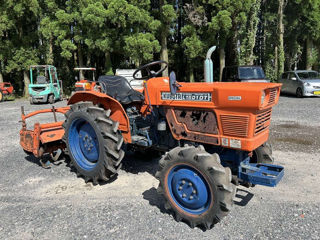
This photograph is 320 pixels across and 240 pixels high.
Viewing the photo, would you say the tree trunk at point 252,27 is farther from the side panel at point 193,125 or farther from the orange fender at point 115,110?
the side panel at point 193,125

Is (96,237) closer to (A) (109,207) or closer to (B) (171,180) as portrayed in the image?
(A) (109,207)

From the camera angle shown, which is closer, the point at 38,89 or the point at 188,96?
the point at 188,96

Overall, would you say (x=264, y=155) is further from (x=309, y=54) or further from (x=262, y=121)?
(x=309, y=54)

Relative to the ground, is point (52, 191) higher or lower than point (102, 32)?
lower

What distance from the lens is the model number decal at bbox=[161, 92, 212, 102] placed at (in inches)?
111

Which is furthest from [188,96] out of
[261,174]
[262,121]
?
[261,174]

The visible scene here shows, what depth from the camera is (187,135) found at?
306cm

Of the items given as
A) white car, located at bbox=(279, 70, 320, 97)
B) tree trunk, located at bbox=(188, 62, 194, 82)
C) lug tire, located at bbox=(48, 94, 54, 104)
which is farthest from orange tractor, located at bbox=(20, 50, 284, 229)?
tree trunk, located at bbox=(188, 62, 194, 82)

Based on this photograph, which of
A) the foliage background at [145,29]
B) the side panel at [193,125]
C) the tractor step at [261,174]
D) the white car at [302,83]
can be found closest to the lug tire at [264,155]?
the tractor step at [261,174]

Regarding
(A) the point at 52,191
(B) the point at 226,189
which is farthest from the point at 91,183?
(B) the point at 226,189

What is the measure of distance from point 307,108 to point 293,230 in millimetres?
8119

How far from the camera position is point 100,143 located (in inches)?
136

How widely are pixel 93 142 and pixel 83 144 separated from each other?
0.23m

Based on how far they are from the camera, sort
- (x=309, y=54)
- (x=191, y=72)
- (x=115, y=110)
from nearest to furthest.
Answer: (x=115, y=110) < (x=191, y=72) < (x=309, y=54)
